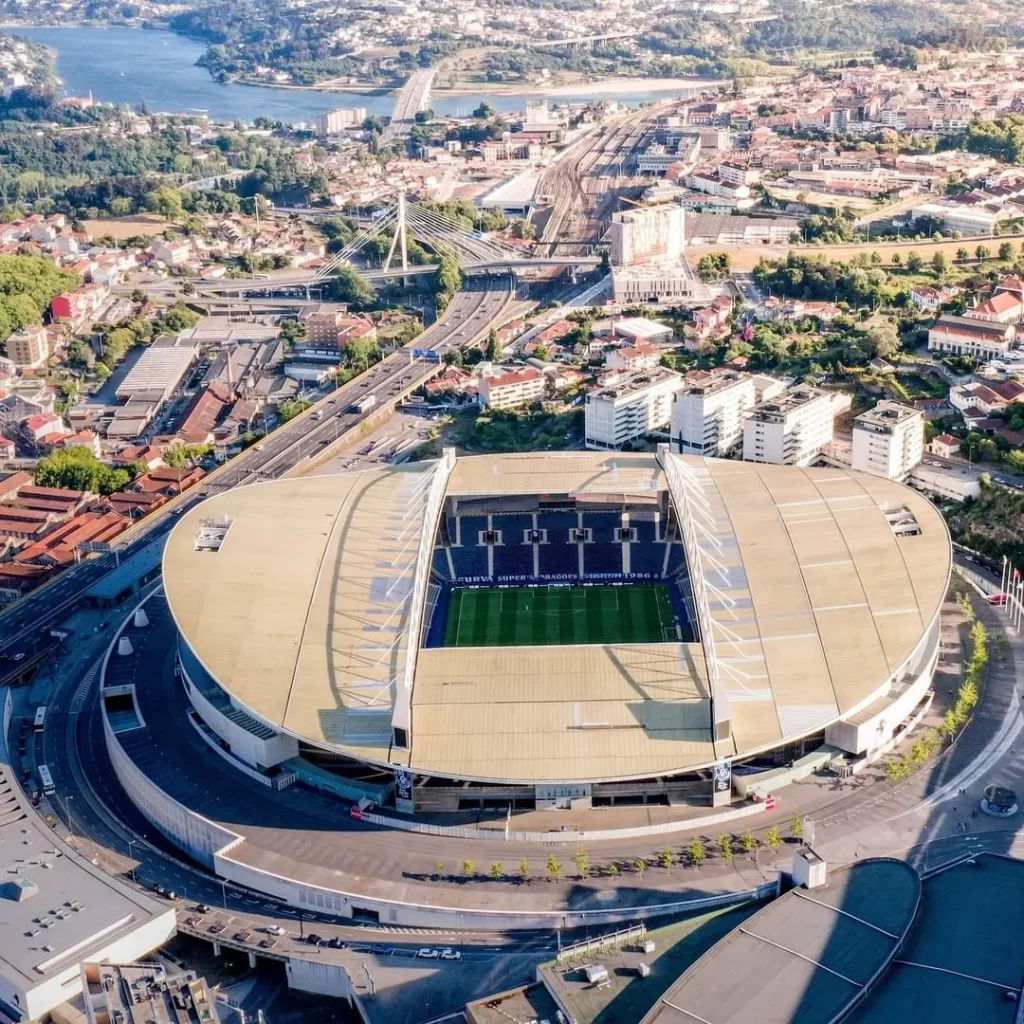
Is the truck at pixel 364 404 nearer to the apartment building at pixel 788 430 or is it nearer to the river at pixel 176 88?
the apartment building at pixel 788 430

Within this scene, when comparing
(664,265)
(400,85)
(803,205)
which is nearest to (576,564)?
(664,265)

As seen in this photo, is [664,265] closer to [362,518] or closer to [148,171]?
[362,518]

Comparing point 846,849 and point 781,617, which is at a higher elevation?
point 781,617

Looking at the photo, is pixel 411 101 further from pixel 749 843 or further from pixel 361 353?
pixel 749 843

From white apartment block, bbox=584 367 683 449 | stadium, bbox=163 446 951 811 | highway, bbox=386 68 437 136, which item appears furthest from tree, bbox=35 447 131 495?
highway, bbox=386 68 437 136

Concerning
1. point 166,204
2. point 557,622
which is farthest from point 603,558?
point 166,204

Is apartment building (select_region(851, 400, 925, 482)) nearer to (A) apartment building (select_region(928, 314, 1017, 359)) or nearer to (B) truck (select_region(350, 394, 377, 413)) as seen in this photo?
(A) apartment building (select_region(928, 314, 1017, 359))
